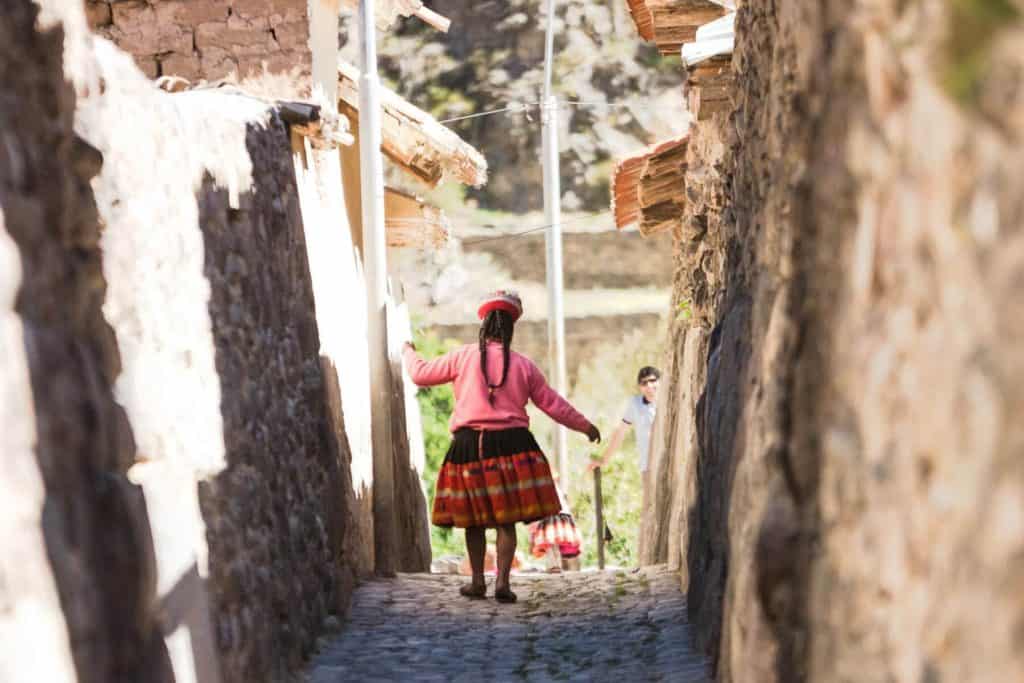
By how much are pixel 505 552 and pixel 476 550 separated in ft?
0.50

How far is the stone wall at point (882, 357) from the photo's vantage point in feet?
6.76

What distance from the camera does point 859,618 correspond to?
2.91 meters

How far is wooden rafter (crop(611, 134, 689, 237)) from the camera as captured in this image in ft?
32.4

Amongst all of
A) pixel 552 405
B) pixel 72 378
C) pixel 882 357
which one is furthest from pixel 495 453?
pixel 882 357

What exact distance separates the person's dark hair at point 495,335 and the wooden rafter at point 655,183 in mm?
2202

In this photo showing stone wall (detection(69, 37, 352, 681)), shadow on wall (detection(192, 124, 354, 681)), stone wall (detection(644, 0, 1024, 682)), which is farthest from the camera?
shadow on wall (detection(192, 124, 354, 681))

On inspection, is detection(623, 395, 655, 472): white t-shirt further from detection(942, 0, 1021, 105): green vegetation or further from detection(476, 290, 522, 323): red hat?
detection(942, 0, 1021, 105): green vegetation

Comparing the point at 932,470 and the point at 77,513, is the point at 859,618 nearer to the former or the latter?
the point at 932,470

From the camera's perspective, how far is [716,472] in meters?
5.89

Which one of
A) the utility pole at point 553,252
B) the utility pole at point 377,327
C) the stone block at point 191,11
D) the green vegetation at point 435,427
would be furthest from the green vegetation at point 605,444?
the stone block at point 191,11

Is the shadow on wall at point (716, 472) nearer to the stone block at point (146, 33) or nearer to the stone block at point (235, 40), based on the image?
the stone block at point (235, 40)

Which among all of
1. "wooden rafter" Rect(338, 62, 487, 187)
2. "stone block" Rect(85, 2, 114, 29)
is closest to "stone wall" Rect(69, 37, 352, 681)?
"stone block" Rect(85, 2, 114, 29)

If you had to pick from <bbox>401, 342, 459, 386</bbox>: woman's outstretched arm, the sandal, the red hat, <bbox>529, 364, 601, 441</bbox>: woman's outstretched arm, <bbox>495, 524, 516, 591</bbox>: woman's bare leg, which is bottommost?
the sandal

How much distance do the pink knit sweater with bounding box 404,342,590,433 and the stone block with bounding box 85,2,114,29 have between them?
2.45 metres
